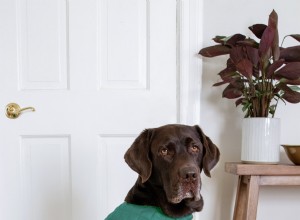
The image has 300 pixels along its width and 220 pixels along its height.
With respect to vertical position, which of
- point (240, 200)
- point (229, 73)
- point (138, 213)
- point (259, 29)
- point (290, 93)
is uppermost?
point (259, 29)

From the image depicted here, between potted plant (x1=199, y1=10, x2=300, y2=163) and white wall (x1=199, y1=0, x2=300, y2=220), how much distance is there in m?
0.19

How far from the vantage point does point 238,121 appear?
240 cm

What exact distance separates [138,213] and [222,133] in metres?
0.98

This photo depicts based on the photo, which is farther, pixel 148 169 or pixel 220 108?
pixel 220 108

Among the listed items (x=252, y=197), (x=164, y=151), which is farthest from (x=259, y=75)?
(x=164, y=151)

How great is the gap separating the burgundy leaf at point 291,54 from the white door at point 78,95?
599 millimetres

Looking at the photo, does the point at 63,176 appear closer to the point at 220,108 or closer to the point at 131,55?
the point at 131,55

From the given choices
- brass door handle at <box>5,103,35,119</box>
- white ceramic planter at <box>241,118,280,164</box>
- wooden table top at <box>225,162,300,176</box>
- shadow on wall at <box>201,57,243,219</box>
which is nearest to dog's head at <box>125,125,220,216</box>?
wooden table top at <box>225,162,300,176</box>

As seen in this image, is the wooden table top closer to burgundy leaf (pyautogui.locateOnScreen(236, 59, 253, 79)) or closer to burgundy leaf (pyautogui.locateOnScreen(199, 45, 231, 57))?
burgundy leaf (pyautogui.locateOnScreen(236, 59, 253, 79))

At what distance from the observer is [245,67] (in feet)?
6.51

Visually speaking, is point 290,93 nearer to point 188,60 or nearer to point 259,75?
point 259,75

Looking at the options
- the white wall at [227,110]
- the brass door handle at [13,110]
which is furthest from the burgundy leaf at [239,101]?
the brass door handle at [13,110]

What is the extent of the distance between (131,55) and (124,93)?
0.74 feet

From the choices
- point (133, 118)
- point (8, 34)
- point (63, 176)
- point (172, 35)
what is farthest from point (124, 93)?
point (8, 34)
